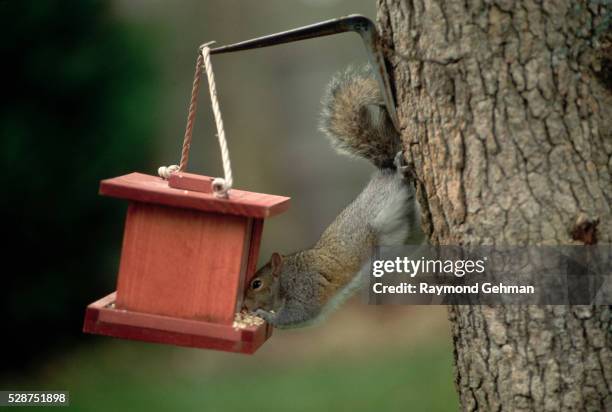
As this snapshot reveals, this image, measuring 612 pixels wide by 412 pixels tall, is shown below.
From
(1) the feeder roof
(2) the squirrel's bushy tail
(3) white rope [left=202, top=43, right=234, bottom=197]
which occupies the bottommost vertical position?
(1) the feeder roof

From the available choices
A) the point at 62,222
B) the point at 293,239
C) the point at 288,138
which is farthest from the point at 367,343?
the point at 62,222

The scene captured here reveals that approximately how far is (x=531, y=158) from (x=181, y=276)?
2.55ft

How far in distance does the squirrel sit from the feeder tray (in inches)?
22.1

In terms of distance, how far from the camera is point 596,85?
145 cm

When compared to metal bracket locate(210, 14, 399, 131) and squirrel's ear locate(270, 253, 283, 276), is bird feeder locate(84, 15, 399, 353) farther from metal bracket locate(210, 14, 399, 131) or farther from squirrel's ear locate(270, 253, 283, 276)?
squirrel's ear locate(270, 253, 283, 276)

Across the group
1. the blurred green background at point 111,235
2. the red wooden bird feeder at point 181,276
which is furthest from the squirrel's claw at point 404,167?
the blurred green background at point 111,235

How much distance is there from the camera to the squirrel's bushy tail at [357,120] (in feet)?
6.86

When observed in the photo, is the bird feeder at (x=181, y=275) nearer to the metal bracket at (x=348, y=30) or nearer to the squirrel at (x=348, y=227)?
the metal bracket at (x=348, y=30)

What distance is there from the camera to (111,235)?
14.2 feet

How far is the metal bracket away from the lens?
1604mm

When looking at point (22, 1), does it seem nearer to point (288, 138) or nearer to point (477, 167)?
point (288, 138)

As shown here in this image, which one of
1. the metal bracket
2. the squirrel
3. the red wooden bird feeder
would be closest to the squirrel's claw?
the squirrel

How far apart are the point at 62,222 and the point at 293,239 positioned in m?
2.23

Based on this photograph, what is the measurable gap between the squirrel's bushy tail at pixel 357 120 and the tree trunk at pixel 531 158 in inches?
22.2
